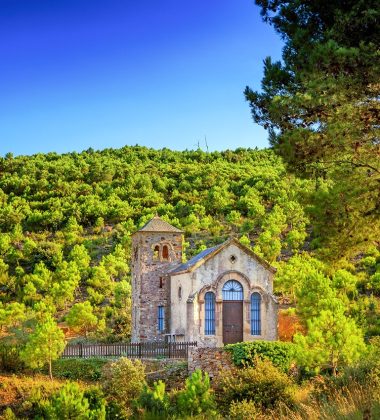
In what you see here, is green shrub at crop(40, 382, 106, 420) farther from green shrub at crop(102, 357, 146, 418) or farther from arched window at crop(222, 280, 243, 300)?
arched window at crop(222, 280, 243, 300)

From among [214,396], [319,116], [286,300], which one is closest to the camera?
[319,116]

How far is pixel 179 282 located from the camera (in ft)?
103

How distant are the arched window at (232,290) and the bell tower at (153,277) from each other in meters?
3.72

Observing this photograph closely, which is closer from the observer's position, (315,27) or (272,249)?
(315,27)

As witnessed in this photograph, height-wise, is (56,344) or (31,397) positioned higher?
(56,344)

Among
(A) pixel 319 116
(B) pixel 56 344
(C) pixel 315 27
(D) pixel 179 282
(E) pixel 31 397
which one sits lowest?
(E) pixel 31 397

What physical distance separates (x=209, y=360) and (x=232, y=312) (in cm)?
389

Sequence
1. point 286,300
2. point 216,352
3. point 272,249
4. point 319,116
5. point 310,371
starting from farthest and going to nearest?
1. point 272,249
2. point 286,300
3. point 216,352
4. point 310,371
5. point 319,116

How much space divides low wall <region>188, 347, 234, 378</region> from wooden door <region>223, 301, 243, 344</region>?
2.92 meters

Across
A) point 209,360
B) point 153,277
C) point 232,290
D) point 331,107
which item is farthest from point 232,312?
point 331,107

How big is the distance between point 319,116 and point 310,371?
1458 cm

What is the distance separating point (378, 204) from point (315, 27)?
4569mm

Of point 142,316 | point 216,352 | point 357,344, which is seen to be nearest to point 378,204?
point 357,344

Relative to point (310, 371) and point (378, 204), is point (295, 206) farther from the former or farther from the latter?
point (378, 204)
